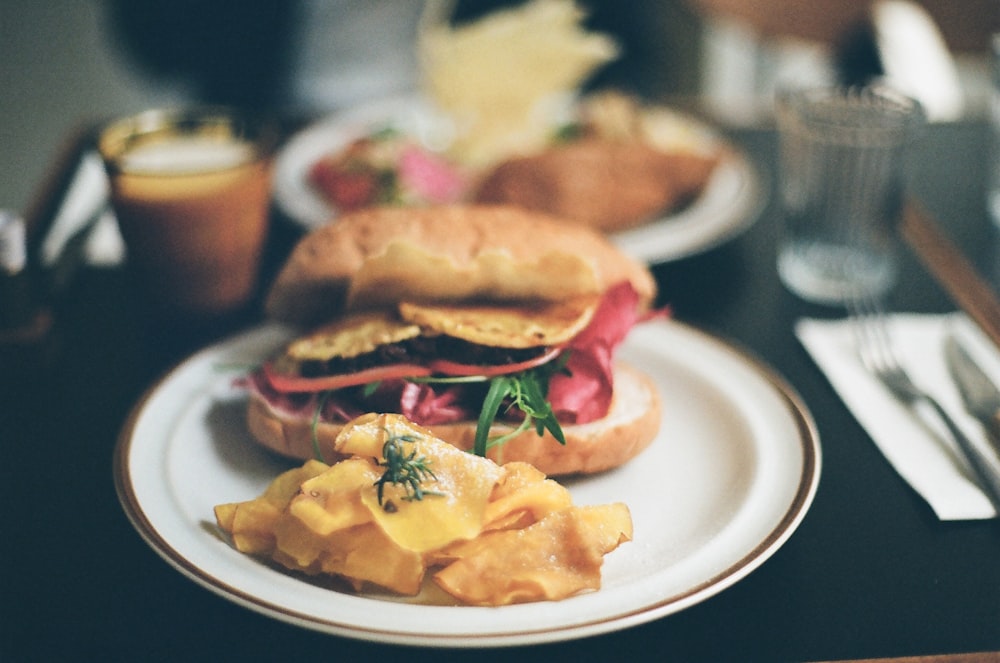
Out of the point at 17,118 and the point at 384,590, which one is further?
the point at 17,118

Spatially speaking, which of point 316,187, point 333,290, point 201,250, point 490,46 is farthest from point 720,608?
point 490,46

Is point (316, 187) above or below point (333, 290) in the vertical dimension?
below

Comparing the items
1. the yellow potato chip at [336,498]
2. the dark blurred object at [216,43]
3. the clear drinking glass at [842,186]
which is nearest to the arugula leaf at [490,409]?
the yellow potato chip at [336,498]

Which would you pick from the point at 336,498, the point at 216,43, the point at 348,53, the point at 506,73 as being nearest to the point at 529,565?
the point at 336,498

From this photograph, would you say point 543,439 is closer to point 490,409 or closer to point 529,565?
point 490,409

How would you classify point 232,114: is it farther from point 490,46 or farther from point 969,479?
point 969,479

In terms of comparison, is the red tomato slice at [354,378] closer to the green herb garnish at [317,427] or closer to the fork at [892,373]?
the green herb garnish at [317,427]
